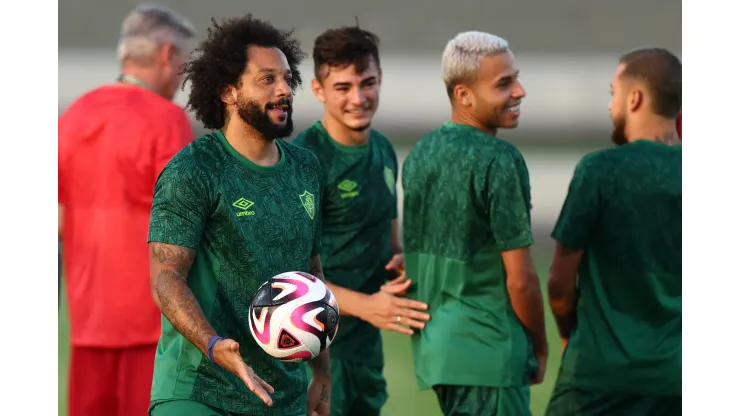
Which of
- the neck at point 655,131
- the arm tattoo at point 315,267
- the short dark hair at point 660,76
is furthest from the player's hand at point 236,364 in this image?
the short dark hair at point 660,76

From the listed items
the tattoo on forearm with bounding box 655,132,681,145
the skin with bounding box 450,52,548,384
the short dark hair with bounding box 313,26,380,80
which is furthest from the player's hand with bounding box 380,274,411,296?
the tattoo on forearm with bounding box 655,132,681,145

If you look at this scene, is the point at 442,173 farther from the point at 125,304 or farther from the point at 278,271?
the point at 125,304

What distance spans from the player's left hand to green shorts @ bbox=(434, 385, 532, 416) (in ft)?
2.36

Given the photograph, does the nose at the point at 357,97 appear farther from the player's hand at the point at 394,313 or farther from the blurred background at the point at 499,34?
the blurred background at the point at 499,34

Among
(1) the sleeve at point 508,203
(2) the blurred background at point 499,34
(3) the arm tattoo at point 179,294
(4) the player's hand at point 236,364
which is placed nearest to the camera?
(4) the player's hand at point 236,364

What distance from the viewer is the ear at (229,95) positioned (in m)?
4.27

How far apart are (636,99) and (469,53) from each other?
2.86ft

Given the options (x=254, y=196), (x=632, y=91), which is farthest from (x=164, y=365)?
(x=632, y=91)

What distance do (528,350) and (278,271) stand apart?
1356mm

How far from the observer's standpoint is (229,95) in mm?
4305

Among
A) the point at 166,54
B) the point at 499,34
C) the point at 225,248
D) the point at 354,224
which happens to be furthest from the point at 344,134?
the point at 499,34

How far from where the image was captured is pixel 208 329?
3.80 metres

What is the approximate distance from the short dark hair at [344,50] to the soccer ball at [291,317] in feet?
6.14

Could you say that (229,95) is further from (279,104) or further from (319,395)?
(319,395)
